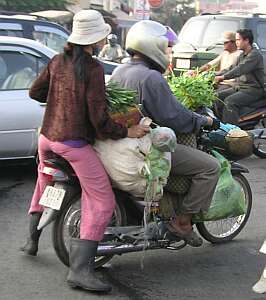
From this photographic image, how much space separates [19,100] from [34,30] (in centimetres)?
381

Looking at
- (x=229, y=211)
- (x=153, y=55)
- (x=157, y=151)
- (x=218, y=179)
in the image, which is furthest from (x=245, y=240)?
(x=153, y=55)

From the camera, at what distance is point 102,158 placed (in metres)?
4.18

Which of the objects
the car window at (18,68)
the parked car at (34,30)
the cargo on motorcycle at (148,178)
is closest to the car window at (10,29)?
the parked car at (34,30)

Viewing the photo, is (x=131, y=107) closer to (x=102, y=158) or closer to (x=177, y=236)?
(x=102, y=158)

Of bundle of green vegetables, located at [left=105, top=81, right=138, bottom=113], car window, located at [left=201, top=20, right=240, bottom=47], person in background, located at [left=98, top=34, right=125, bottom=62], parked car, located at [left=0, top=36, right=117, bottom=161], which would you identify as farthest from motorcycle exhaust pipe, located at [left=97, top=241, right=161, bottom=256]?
person in background, located at [left=98, top=34, right=125, bottom=62]

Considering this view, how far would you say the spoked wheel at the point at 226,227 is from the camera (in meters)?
5.13

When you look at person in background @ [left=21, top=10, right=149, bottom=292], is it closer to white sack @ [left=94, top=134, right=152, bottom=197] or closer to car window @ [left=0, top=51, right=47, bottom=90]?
white sack @ [left=94, top=134, right=152, bottom=197]

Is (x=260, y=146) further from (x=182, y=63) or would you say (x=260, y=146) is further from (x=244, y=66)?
(x=182, y=63)

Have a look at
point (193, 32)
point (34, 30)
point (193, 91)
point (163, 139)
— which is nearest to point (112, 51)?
point (193, 32)

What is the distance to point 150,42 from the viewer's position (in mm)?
4246

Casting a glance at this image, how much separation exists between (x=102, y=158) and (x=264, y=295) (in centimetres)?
143

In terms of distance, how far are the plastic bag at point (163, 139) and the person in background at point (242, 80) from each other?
4517 mm

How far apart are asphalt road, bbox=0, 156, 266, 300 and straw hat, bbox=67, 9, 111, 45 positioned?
5.42 ft

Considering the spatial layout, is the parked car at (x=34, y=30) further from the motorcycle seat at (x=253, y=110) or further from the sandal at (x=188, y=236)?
the sandal at (x=188, y=236)
